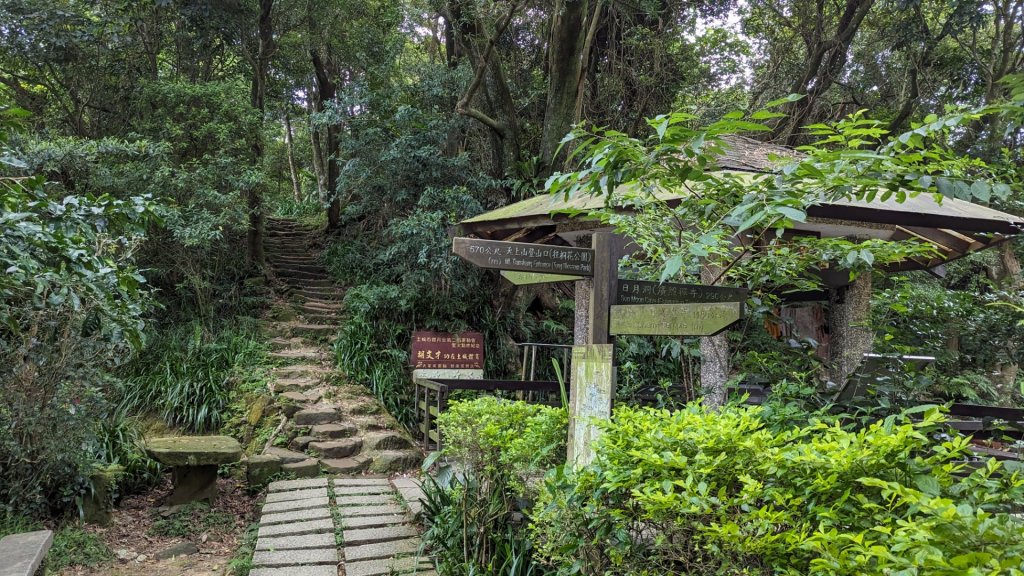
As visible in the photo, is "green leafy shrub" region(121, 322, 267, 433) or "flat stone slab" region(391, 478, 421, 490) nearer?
"flat stone slab" region(391, 478, 421, 490)

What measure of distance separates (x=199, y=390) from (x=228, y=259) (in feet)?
10.2

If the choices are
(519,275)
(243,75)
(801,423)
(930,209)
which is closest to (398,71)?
(243,75)

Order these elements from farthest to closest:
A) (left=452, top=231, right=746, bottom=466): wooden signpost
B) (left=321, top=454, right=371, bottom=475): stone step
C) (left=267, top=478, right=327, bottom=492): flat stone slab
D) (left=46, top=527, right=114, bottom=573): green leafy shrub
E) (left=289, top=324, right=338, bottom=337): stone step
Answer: (left=289, top=324, right=338, bottom=337): stone step
(left=321, top=454, right=371, bottom=475): stone step
(left=267, top=478, right=327, bottom=492): flat stone slab
(left=46, top=527, right=114, bottom=573): green leafy shrub
(left=452, top=231, right=746, bottom=466): wooden signpost

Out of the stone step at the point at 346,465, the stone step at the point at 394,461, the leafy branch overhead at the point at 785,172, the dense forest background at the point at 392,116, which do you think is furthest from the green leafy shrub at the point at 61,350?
the leafy branch overhead at the point at 785,172

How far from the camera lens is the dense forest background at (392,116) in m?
6.97

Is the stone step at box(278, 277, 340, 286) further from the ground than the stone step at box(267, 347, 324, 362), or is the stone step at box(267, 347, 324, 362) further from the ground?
the stone step at box(278, 277, 340, 286)

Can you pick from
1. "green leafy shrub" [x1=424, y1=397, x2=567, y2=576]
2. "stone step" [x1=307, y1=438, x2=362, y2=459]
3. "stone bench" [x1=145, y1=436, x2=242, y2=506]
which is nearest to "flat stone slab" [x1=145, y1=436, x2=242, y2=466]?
"stone bench" [x1=145, y1=436, x2=242, y2=506]

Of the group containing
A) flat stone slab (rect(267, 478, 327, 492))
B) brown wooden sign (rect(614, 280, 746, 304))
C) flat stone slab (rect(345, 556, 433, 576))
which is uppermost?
brown wooden sign (rect(614, 280, 746, 304))

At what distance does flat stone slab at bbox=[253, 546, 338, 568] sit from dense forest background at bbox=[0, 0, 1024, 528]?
5.66ft

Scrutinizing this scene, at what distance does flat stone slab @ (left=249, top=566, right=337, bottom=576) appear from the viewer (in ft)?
10.9

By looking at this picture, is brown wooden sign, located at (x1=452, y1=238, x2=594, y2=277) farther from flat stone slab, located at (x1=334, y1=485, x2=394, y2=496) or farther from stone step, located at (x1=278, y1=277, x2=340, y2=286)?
stone step, located at (x1=278, y1=277, x2=340, y2=286)

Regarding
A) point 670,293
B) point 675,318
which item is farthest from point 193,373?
point 675,318

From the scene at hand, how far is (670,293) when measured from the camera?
2705 mm

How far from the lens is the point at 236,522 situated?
457 centimetres
